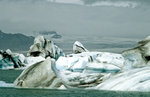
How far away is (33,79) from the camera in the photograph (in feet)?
143

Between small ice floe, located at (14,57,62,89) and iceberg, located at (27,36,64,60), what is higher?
iceberg, located at (27,36,64,60)

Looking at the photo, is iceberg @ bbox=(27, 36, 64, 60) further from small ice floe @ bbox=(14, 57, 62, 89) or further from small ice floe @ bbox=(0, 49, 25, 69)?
small ice floe @ bbox=(14, 57, 62, 89)

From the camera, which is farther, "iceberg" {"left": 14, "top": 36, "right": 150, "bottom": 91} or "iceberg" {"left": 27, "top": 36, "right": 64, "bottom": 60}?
"iceberg" {"left": 27, "top": 36, "right": 64, "bottom": 60}

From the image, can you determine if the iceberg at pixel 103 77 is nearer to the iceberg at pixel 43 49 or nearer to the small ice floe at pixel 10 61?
the small ice floe at pixel 10 61

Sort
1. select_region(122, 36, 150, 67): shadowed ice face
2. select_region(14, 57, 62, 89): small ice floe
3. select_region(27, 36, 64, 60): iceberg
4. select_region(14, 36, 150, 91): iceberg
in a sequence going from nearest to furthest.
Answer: select_region(14, 36, 150, 91): iceberg < select_region(14, 57, 62, 89): small ice floe < select_region(122, 36, 150, 67): shadowed ice face < select_region(27, 36, 64, 60): iceberg

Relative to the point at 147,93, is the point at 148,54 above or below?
above

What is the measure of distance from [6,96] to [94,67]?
64.3 feet

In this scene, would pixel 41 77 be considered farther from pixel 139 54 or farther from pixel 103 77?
pixel 139 54

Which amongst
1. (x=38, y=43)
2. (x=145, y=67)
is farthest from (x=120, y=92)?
(x=38, y=43)

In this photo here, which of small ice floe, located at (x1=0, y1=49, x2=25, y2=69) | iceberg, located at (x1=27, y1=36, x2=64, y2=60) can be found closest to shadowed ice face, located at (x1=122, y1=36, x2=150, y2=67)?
small ice floe, located at (x1=0, y1=49, x2=25, y2=69)

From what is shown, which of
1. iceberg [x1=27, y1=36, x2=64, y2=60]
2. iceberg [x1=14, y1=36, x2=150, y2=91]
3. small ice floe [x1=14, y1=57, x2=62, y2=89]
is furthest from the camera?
iceberg [x1=27, y1=36, x2=64, y2=60]

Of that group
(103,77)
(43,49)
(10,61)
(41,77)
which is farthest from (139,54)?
(43,49)

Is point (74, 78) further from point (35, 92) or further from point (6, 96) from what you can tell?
point (6, 96)

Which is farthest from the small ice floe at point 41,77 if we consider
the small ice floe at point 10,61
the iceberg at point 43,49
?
the iceberg at point 43,49
